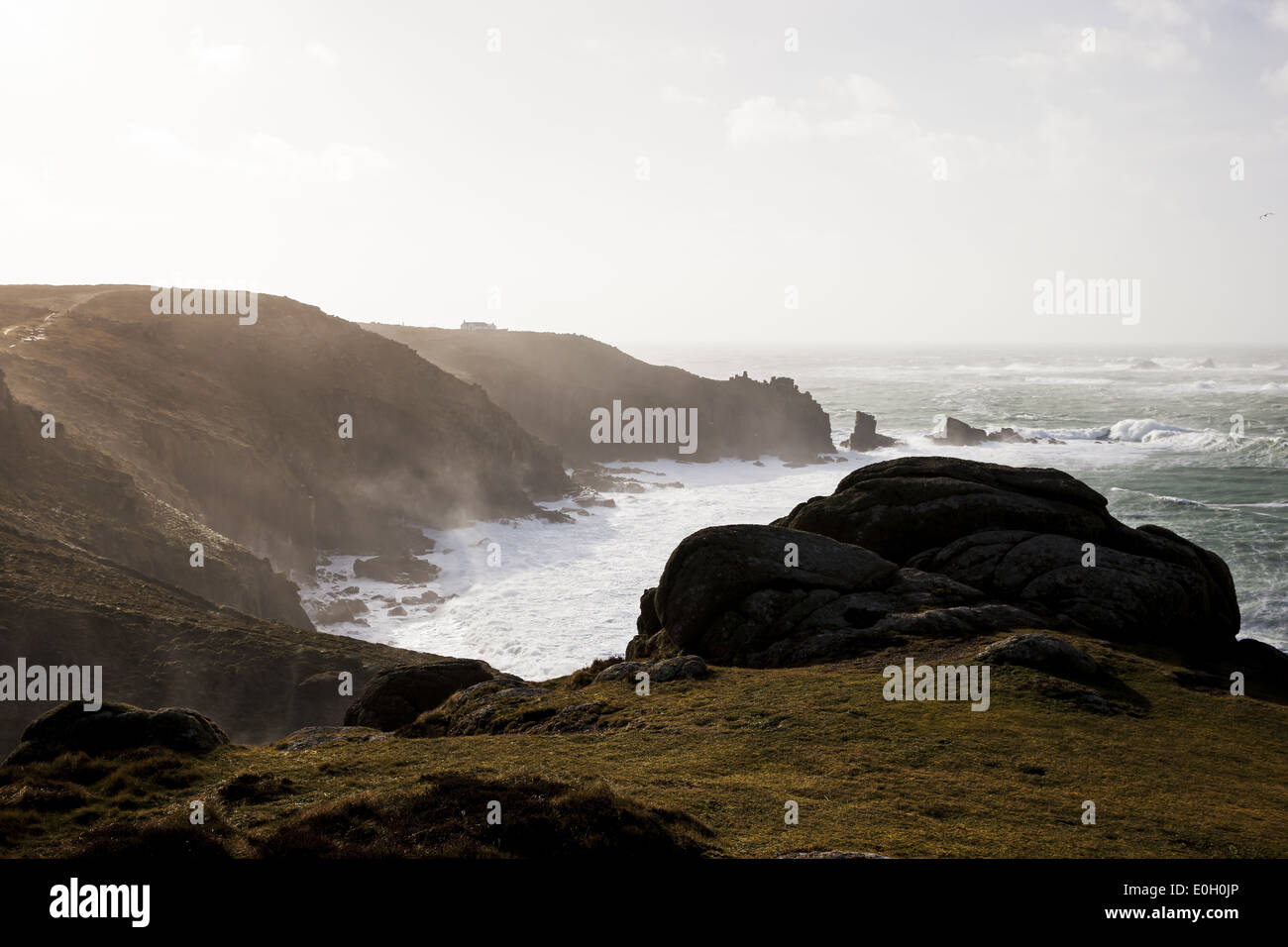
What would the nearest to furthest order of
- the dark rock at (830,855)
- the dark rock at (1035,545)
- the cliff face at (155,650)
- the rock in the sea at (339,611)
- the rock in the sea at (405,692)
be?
the dark rock at (830,855) < the rock in the sea at (405,692) < the dark rock at (1035,545) < the cliff face at (155,650) < the rock in the sea at (339,611)

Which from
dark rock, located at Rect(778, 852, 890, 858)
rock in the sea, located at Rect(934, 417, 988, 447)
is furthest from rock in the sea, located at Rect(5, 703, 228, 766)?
rock in the sea, located at Rect(934, 417, 988, 447)

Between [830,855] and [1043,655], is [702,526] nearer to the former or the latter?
[1043,655]

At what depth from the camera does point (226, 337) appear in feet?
270

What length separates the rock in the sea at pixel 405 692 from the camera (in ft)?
87.1

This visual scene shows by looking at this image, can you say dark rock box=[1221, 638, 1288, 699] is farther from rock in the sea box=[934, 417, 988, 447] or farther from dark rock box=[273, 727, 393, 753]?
rock in the sea box=[934, 417, 988, 447]

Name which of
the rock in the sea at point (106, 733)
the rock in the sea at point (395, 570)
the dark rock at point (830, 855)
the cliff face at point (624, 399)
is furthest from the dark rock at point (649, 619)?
the cliff face at point (624, 399)

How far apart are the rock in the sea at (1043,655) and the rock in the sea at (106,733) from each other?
21139 millimetres

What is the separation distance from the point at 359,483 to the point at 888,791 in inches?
2683

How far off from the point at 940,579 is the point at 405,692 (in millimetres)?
19557

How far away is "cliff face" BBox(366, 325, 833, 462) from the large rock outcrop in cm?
8792

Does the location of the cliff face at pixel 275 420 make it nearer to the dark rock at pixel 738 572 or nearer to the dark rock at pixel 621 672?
the dark rock at pixel 621 672

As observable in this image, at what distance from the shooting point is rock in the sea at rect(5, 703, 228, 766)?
17.9 metres
